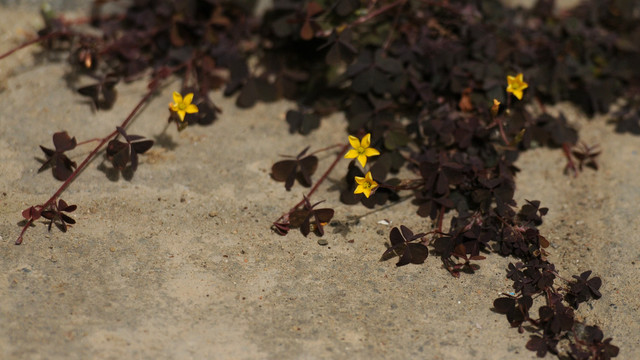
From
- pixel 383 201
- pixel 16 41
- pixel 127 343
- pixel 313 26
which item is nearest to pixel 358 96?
pixel 313 26

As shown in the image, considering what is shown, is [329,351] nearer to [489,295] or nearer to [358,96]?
[489,295]

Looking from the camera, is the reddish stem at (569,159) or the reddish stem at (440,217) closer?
the reddish stem at (440,217)

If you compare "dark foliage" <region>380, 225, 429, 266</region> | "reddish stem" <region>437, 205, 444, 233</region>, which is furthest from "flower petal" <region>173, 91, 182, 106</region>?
"reddish stem" <region>437, 205, 444, 233</region>

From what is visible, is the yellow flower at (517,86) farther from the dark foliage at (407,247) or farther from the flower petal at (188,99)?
the flower petal at (188,99)

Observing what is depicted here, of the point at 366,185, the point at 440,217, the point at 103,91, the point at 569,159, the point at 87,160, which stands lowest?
the point at 569,159

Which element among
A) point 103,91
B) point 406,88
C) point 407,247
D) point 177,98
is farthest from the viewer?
point 406,88

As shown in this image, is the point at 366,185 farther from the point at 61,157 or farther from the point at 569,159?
the point at 61,157

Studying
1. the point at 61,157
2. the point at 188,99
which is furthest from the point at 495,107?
the point at 61,157

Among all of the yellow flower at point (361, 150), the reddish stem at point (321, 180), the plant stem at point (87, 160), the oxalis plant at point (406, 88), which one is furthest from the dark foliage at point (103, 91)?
the yellow flower at point (361, 150)
